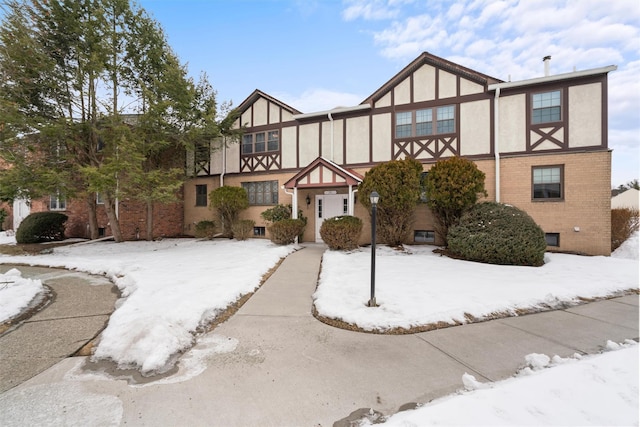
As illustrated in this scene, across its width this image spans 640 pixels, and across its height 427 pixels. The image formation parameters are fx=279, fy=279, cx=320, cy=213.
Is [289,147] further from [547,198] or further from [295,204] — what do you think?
[547,198]

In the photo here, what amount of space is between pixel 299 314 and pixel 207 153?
13.5m

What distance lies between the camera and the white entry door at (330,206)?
1280 centimetres

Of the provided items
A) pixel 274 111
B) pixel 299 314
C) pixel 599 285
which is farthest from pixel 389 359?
pixel 274 111

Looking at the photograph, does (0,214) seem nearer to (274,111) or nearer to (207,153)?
(207,153)

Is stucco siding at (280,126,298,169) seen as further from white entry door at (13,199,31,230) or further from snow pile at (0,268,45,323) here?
white entry door at (13,199,31,230)

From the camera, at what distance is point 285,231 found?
11.5m

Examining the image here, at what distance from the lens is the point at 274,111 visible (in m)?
14.5

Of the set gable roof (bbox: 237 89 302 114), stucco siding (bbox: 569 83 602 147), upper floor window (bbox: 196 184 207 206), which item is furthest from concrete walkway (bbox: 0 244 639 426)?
upper floor window (bbox: 196 184 207 206)

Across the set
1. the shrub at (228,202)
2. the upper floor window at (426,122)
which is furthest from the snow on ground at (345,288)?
the upper floor window at (426,122)

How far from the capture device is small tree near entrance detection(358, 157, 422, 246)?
9.94 m

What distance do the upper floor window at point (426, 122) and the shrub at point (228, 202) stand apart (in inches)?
315

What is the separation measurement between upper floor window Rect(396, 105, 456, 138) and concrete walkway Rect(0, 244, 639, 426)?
331 inches

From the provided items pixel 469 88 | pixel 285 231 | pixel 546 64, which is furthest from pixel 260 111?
pixel 546 64

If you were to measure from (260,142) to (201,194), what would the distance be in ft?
15.8
